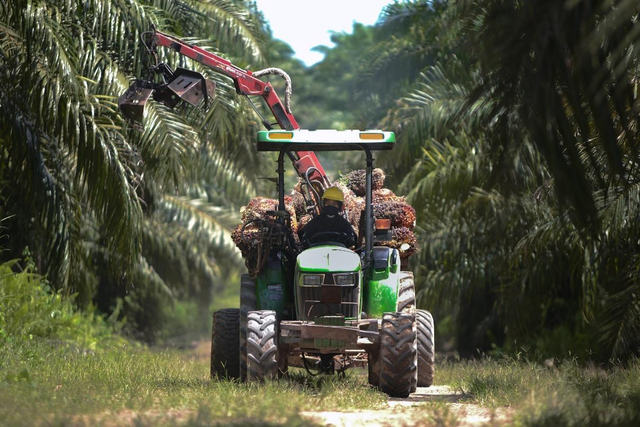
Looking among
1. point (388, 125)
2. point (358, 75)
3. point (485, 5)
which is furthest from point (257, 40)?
point (485, 5)

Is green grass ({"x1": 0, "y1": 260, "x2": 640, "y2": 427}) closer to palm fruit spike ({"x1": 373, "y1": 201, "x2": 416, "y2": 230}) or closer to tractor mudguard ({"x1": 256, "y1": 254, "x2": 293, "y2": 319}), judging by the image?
tractor mudguard ({"x1": 256, "y1": 254, "x2": 293, "y2": 319})

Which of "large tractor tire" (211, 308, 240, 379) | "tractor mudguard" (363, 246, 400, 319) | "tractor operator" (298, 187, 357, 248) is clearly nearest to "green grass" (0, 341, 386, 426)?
"large tractor tire" (211, 308, 240, 379)

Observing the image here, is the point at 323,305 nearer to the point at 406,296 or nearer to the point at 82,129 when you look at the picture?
the point at 406,296

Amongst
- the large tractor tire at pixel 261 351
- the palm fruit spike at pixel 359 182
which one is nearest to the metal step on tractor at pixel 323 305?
the large tractor tire at pixel 261 351

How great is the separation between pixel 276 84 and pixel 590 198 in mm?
48283

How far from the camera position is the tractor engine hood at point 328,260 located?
10469mm

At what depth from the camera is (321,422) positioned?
7.61m

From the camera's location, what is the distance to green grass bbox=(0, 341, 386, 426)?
7367mm

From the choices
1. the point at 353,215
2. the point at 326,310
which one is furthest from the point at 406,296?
the point at 353,215

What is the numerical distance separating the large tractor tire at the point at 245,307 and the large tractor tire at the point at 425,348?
1.88m

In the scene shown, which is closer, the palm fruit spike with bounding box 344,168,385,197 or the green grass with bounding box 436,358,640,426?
the green grass with bounding box 436,358,640,426

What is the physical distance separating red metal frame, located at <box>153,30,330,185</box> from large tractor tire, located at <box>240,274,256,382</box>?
2.43 meters

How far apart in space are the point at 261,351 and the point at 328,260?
116 cm

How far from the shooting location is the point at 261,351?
10109 millimetres
